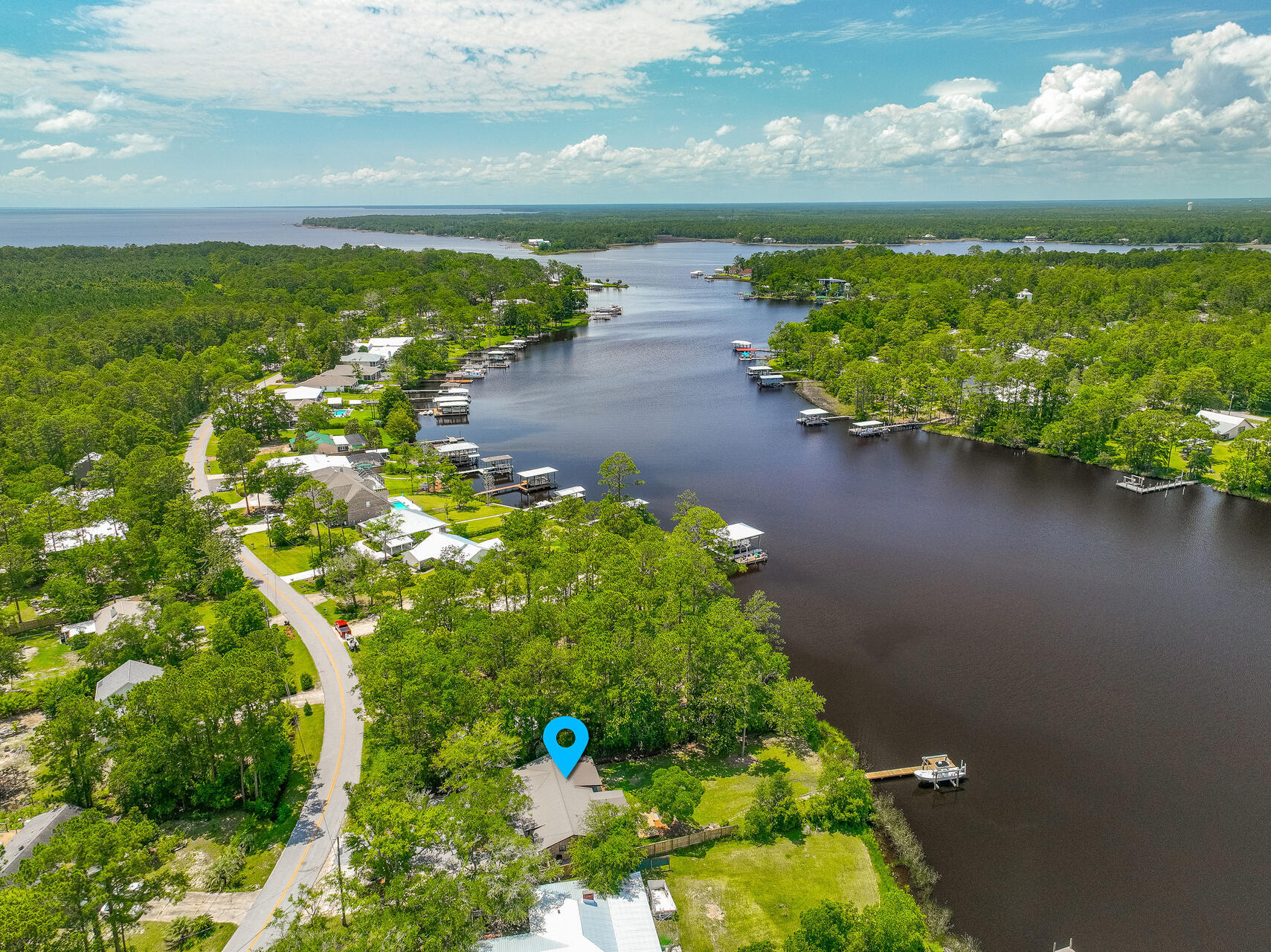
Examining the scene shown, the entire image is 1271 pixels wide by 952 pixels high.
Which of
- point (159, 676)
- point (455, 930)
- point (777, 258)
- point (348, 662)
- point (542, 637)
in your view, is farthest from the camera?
point (777, 258)

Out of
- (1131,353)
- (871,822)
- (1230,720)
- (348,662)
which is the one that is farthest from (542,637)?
(1131,353)

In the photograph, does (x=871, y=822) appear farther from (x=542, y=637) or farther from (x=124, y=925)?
(x=124, y=925)

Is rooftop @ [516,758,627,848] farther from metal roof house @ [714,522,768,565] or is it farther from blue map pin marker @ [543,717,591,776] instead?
metal roof house @ [714,522,768,565]

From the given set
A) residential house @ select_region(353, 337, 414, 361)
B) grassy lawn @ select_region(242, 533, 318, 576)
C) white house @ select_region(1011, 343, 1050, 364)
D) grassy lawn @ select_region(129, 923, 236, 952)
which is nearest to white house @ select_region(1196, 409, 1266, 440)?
white house @ select_region(1011, 343, 1050, 364)

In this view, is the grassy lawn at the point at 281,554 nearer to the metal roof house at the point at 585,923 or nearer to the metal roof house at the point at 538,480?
the metal roof house at the point at 538,480

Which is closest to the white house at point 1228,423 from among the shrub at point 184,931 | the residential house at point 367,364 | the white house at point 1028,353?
the white house at point 1028,353

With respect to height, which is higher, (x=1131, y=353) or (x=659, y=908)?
(x=1131, y=353)
